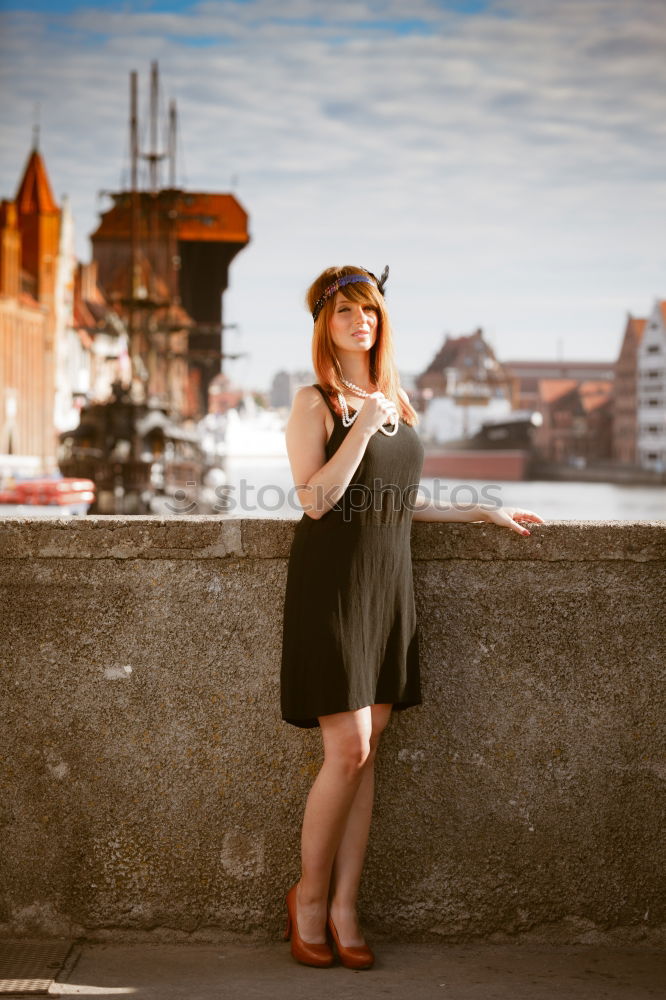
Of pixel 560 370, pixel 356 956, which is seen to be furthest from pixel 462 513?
pixel 560 370

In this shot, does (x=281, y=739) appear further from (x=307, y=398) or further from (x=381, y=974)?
(x=307, y=398)

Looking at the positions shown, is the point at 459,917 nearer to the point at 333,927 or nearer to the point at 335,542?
the point at 333,927

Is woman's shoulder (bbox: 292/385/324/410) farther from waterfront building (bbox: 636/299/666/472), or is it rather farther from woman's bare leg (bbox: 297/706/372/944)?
waterfront building (bbox: 636/299/666/472)

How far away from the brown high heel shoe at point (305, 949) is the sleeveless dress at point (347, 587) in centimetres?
54

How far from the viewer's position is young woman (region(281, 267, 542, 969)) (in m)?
2.98

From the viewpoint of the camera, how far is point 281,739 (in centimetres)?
338

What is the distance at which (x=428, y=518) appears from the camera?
10.9ft

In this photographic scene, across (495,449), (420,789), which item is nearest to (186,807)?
(420,789)

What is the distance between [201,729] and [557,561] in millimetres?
1180

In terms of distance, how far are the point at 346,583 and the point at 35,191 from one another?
7731cm

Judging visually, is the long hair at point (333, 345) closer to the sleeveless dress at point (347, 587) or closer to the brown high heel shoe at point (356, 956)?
the sleeveless dress at point (347, 587)

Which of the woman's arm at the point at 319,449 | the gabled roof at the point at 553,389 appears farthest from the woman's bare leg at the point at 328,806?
the gabled roof at the point at 553,389

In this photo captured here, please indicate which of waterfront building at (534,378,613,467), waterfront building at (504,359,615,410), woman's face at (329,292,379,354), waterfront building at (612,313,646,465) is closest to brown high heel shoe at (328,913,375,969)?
woman's face at (329,292,379,354)

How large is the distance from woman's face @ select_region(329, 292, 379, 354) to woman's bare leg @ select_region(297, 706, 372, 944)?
0.99 meters
